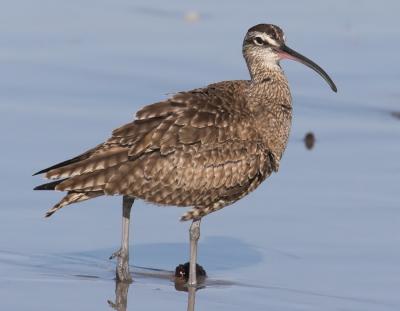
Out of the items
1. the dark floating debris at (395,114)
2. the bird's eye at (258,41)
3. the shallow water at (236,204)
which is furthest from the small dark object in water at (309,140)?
the bird's eye at (258,41)

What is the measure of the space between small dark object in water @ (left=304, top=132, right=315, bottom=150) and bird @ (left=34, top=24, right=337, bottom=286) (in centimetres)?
269

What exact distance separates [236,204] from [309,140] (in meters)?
1.97

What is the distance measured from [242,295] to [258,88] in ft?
7.06

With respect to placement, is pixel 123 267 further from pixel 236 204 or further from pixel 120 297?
pixel 236 204

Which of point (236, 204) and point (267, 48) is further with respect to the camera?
point (236, 204)

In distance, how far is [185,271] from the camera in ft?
38.2

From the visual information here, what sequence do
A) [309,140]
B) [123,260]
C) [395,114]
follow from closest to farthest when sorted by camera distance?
[123,260] → [309,140] → [395,114]

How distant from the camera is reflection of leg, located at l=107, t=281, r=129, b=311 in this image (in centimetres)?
1076

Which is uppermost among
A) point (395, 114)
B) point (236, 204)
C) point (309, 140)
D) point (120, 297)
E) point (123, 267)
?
point (395, 114)

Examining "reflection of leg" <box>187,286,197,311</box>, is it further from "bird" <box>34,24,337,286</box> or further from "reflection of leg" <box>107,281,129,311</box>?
"reflection of leg" <box>107,281,129,311</box>

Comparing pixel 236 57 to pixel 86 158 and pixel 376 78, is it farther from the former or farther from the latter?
pixel 86 158

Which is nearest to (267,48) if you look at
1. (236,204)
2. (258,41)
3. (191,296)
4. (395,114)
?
(258,41)

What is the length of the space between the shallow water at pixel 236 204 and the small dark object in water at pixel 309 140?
0.12 meters

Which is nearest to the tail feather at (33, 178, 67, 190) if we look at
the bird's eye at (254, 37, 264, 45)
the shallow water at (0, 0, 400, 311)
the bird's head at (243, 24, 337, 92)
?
the shallow water at (0, 0, 400, 311)
